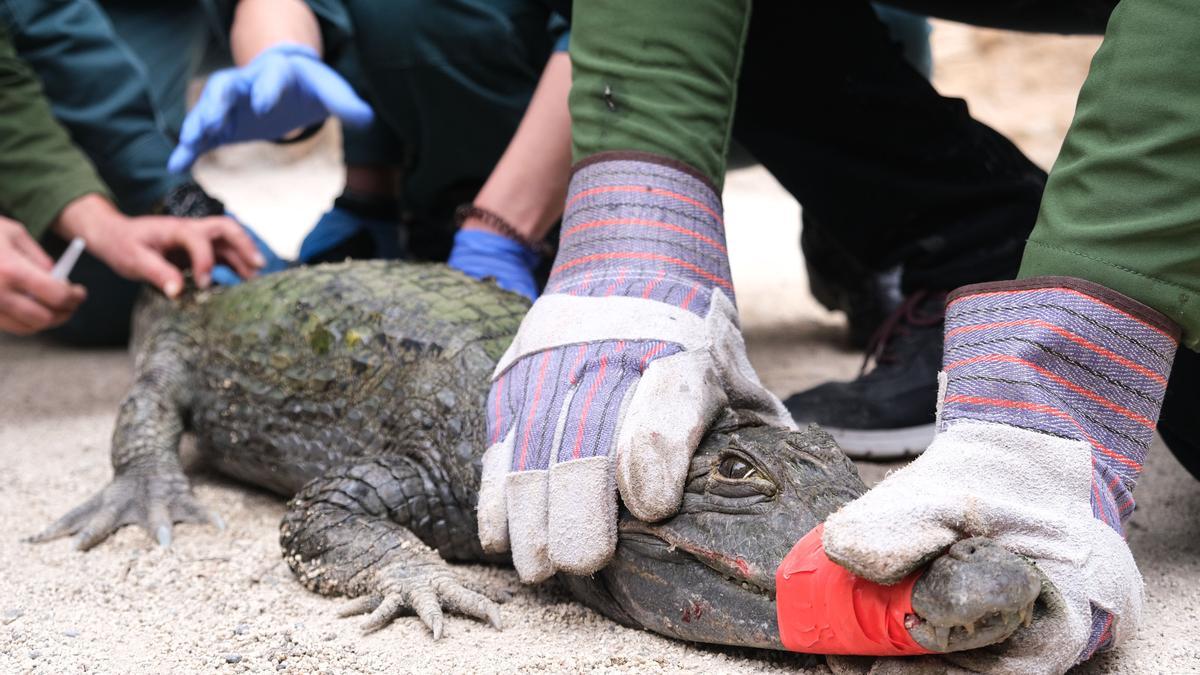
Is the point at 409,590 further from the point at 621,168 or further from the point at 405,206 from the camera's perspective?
the point at 405,206

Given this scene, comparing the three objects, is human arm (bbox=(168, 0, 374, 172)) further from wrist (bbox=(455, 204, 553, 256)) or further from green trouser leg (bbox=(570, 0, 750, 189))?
green trouser leg (bbox=(570, 0, 750, 189))

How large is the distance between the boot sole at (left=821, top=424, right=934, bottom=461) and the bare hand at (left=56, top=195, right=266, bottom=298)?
1967mm

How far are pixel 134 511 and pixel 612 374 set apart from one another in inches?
57.5

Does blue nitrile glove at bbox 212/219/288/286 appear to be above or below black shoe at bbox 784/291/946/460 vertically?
below

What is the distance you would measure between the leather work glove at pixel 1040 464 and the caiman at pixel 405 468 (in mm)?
79

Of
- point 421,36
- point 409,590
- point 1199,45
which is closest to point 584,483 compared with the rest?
point 409,590

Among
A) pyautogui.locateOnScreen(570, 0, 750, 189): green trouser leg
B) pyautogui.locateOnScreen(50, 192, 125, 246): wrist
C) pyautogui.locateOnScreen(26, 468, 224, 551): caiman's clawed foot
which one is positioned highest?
pyautogui.locateOnScreen(570, 0, 750, 189): green trouser leg

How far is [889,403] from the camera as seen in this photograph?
9.61 ft

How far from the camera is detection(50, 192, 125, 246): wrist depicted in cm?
359

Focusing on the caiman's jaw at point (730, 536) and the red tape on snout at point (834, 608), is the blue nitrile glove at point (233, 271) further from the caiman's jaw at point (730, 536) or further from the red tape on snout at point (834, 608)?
the red tape on snout at point (834, 608)

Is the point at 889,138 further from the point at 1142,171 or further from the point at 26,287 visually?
the point at 26,287

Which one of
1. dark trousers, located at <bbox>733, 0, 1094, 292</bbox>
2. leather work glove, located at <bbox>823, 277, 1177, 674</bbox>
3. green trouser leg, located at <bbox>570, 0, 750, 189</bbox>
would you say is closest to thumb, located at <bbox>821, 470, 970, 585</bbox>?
leather work glove, located at <bbox>823, 277, 1177, 674</bbox>

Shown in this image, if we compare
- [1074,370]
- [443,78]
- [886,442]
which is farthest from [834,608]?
[443,78]

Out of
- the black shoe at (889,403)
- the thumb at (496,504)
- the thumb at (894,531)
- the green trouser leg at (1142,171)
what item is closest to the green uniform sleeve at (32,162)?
the thumb at (496,504)
